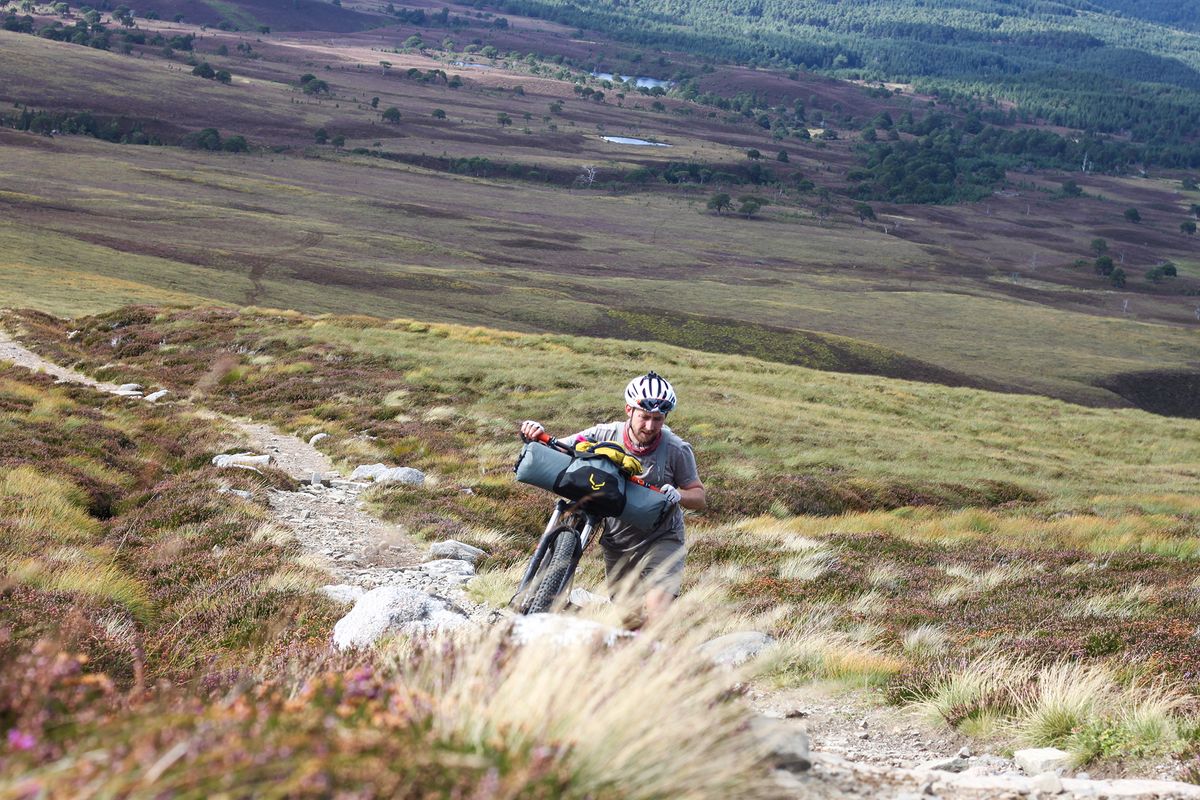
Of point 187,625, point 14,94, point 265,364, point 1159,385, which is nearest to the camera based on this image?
point 187,625

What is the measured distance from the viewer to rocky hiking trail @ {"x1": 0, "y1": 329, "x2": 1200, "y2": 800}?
18.0 ft

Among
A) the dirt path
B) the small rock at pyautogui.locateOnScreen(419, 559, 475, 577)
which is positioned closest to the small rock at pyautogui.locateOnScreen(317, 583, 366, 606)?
the dirt path

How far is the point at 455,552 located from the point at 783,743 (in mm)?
9042

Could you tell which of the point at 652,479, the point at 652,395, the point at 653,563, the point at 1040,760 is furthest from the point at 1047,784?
the point at 652,395

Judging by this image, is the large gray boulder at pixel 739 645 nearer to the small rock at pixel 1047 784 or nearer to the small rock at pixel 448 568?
the small rock at pixel 1047 784

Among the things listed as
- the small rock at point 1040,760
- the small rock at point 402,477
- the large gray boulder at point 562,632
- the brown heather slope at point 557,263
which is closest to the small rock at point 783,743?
the large gray boulder at point 562,632

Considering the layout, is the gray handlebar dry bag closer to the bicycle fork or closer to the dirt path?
the bicycle fork

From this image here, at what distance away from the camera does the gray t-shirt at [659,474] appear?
27.2 feet

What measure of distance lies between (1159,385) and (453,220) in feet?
297

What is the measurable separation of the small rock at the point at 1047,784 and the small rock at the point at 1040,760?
26.4 inches

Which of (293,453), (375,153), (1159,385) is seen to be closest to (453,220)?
(375,153)

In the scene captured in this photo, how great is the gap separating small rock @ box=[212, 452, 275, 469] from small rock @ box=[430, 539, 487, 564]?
6.58m

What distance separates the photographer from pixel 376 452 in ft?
78.9

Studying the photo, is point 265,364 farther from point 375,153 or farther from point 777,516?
point 375,153
